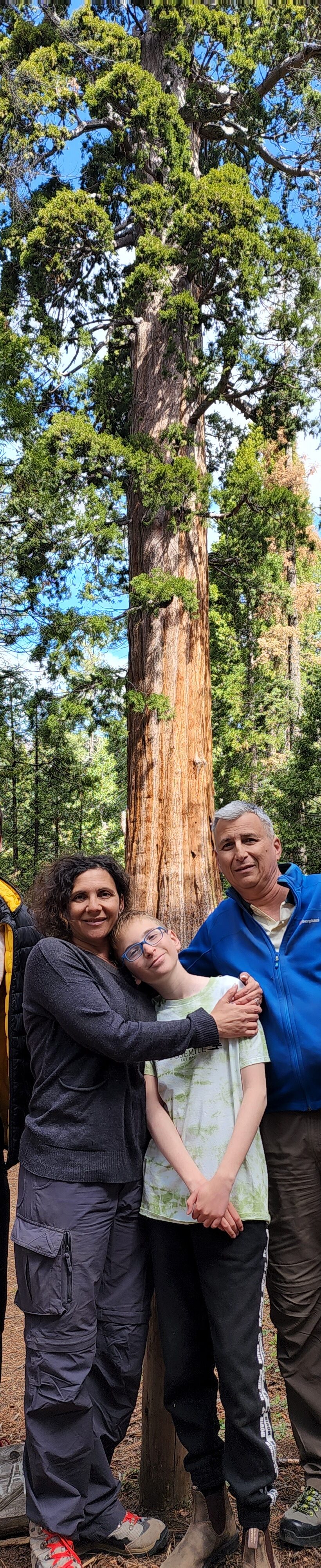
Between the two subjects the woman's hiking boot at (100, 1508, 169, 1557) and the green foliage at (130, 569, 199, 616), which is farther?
the green foliage at (130, 569, 199, 616)

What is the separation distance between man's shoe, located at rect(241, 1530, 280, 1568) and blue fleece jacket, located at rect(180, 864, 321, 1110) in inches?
37.2

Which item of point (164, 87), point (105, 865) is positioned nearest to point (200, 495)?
point (164, 87)

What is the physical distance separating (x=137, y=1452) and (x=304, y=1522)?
1.01 meters

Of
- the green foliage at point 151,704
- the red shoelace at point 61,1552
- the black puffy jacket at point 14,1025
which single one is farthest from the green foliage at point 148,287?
the red shoelace at point 61,1552

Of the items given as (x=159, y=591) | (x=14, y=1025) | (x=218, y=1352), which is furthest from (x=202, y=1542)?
(x=159, y=591)

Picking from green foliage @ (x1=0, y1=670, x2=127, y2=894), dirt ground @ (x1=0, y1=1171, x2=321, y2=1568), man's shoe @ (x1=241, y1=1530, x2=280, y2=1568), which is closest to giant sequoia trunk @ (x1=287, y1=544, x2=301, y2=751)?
green foliage @ (x1=0, y1=670, x2=127, y2=894)

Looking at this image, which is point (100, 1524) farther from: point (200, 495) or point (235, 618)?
point (235, 618)

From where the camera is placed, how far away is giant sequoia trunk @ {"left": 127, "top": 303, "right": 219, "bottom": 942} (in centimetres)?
465

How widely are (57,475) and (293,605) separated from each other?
17.5m

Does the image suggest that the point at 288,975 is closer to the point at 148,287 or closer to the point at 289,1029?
the point at 289,1029

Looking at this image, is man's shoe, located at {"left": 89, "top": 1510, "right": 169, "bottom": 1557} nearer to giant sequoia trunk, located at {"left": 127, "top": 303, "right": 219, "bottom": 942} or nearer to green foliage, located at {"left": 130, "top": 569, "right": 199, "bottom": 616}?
giant sequoia trunk, located at {"left": 127, "top": 303, "right": 219, "bottom": 942}

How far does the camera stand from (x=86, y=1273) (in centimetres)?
237

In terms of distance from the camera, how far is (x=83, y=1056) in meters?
2.48

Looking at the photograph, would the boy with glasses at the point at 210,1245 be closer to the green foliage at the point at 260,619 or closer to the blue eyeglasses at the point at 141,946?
the blue eyeglasses at the point at 141,946
